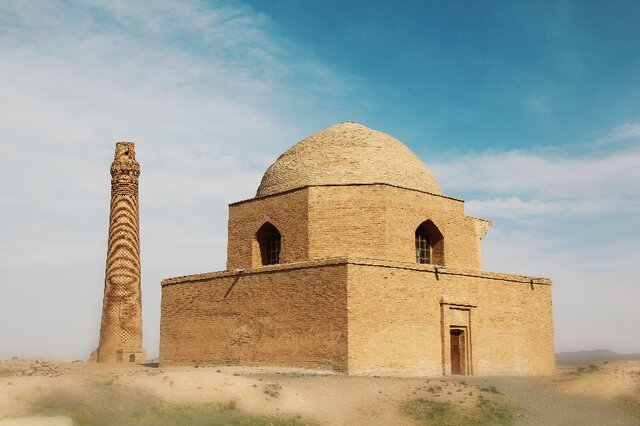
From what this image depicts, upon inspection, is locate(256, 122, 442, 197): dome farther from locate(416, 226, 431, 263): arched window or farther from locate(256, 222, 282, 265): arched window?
locate(416, 226, 431, 263): arched window

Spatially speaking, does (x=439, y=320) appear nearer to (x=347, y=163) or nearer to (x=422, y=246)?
(x=422, y=246)

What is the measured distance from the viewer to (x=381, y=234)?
18.0 meters

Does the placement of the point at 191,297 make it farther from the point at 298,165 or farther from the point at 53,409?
the point at 53,409

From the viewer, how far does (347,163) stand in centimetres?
1992

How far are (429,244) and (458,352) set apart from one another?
337cm

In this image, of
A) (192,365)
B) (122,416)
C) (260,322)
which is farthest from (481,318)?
(122,416)

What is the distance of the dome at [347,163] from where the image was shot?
64.6 ft

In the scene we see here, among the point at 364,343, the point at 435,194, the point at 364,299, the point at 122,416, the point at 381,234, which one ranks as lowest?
the point at 122,416

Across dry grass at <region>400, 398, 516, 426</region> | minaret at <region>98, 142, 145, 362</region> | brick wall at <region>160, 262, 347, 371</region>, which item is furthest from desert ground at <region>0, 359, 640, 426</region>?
minaret at <region>98, 142, 145, 362</region>

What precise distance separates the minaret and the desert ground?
8.71 m

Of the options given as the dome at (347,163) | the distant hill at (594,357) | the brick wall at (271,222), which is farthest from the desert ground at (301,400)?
the distant hill at (594,357)

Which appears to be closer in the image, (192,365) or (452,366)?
(452,366)

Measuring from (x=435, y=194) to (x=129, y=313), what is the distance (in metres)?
11.0

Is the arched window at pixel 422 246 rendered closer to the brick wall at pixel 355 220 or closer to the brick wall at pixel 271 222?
the brick wall at pixel 355 220
